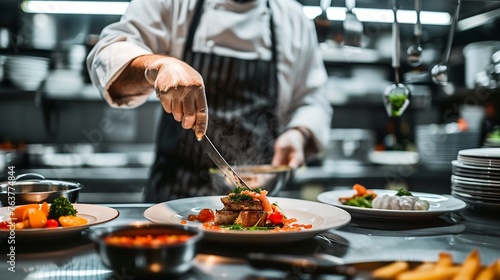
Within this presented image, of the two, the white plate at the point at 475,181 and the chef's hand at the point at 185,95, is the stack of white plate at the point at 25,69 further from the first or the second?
the white plate at the point at 475,181

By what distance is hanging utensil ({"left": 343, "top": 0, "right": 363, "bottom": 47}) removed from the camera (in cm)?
235

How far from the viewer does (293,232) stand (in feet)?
3.23

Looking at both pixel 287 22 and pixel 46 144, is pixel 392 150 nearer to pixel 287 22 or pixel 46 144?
pixel 287 22

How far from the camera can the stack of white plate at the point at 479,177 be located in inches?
55.6

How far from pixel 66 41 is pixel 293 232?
3938 millimetres

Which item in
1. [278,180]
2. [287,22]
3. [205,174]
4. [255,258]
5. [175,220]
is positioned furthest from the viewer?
[287,22]

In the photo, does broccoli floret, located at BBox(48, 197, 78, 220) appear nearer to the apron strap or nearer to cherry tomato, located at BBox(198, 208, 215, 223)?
cherry tomato, located at BBox(198, 208, 215, 223)

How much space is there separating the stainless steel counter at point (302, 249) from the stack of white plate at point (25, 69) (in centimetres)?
305

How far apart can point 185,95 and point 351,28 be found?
137cm

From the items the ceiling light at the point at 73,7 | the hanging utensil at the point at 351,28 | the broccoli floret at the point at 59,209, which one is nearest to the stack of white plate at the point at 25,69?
the ceiling light at the point at 73,7

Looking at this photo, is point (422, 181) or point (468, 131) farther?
point (422, 181)

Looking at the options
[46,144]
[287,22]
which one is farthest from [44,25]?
[287,22]

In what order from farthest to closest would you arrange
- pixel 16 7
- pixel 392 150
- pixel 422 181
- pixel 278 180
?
pixel 392 150
pixel 422 181
pixel 16 7
pixel 278 180

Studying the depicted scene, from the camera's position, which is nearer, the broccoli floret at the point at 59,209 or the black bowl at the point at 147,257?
the black bowl at the point at 147,257
